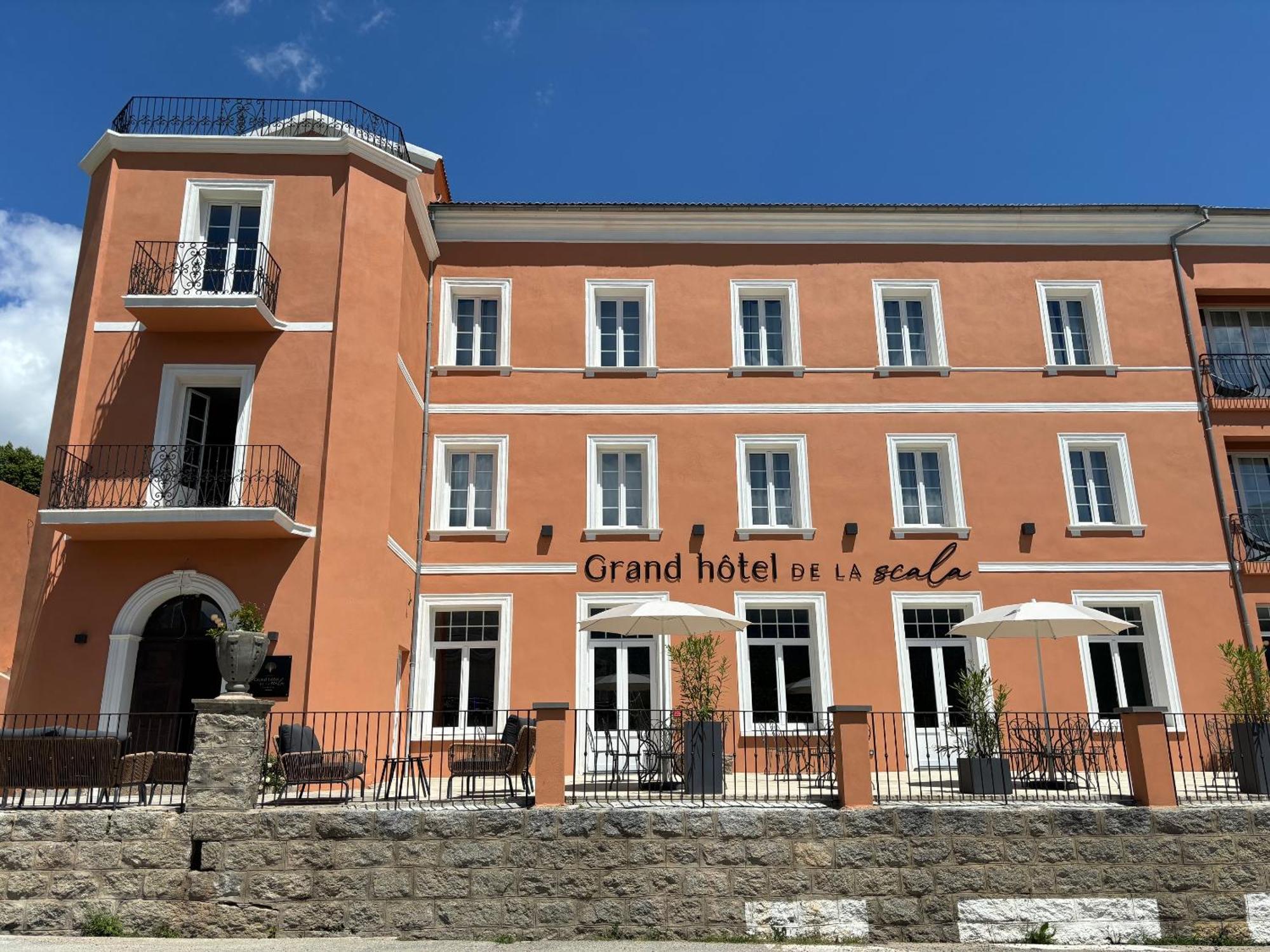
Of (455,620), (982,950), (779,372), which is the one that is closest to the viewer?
(982,950)

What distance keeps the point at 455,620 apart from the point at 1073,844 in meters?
9.76

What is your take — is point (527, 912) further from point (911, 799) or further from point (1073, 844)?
point (1073, 844)

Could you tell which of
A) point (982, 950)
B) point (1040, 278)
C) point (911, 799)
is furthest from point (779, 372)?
point (982, 950)

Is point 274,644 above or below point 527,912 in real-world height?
above

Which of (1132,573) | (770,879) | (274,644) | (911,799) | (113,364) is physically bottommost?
(770,879)

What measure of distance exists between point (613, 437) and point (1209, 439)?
1042 cm

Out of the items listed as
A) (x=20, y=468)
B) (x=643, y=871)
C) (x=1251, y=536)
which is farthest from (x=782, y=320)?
(x=20, y=468)

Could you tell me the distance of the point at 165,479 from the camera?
13.0 m

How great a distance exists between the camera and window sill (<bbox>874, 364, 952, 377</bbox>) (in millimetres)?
16422

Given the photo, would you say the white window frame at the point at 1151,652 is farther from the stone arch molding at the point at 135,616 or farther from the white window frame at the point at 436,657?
the stone arch molding at the point at 135,616

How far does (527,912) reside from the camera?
28.1ft

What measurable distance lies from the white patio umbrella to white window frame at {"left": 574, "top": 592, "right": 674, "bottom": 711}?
289 centimetres

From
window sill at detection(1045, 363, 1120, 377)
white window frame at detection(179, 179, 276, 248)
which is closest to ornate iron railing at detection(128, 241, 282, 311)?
white window frame at detection(179, 179, 276, 248)

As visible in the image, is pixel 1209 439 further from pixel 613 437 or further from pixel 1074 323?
pixel 613 437
